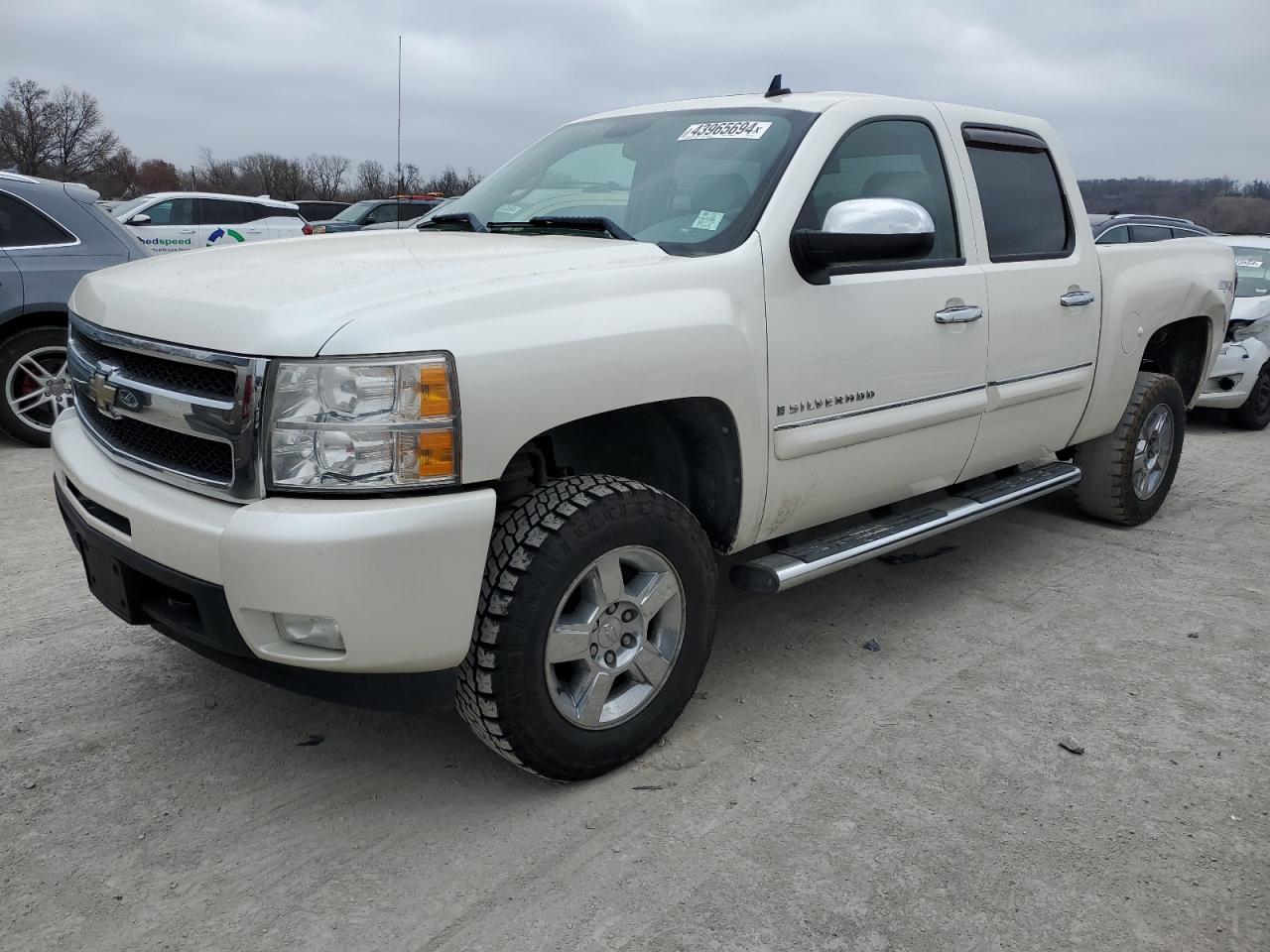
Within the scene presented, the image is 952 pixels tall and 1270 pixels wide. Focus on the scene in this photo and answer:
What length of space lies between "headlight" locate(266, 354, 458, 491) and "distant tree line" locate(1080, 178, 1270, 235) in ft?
37.2

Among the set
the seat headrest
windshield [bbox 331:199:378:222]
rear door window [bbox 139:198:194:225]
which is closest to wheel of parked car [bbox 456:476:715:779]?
the seat headrest

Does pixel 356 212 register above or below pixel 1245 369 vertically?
above

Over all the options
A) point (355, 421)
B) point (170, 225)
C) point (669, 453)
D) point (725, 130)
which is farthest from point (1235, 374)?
point (170, 225)

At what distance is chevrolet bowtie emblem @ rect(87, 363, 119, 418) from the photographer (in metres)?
2.69

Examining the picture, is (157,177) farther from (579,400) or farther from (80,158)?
(579,400)

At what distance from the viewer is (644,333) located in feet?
8.89

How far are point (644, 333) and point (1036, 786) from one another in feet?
5.25

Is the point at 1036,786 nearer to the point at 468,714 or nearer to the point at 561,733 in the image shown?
the point at 561,733

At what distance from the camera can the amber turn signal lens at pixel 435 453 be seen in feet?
7.57

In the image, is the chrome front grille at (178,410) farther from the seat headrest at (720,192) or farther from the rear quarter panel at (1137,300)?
the rear quarter panel at (1137,300)

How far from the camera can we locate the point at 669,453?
3162 millimetres

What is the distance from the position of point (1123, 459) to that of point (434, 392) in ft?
12.6

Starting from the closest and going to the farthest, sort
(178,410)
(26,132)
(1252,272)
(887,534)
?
(178,410)
(887,534)
(1252,272)
(26,132)

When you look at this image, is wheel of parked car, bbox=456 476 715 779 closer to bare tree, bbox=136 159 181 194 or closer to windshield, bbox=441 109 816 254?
windshield, bbox=441 109 816 254
